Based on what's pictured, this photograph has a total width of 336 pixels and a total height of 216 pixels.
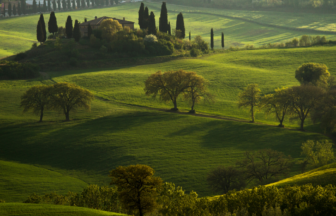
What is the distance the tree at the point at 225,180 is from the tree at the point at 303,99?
27.0 m

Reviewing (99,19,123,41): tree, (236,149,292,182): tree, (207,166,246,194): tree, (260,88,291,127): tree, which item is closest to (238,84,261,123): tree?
(260,88,291,127): tree

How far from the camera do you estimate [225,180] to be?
141ft

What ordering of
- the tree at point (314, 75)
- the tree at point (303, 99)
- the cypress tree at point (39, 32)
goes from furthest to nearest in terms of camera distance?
the cypress tree at point (39, 32) → the tree at point (314, 75) → the tree at point (303, 99)

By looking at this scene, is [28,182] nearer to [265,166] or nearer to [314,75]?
[265,166]

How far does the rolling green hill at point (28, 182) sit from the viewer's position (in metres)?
41.2

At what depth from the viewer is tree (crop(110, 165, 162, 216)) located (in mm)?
25219

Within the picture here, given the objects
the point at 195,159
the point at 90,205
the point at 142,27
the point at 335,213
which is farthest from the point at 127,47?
the point at 335,213

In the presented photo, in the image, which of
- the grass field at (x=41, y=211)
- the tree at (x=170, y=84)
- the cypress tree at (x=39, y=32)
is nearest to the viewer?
the grass field at (x=41, y=211)

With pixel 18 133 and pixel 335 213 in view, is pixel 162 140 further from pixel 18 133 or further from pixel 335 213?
pixel 335 213

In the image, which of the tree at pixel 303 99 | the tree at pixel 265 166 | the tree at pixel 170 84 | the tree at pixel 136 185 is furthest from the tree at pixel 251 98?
the tree at pixel 136 185

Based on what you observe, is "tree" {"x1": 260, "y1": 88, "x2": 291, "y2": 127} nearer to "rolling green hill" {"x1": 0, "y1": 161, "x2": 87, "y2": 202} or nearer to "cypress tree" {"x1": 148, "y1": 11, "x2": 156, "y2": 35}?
"rolling green hill" {"x1": 0, "y1": 161, "x2": 87, "y2": 202}

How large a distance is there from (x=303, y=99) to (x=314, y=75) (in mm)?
22336

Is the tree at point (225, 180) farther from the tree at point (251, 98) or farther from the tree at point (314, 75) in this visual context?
the tree at point (314, 75)

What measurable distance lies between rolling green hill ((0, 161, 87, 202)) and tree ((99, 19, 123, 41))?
79822 mm
